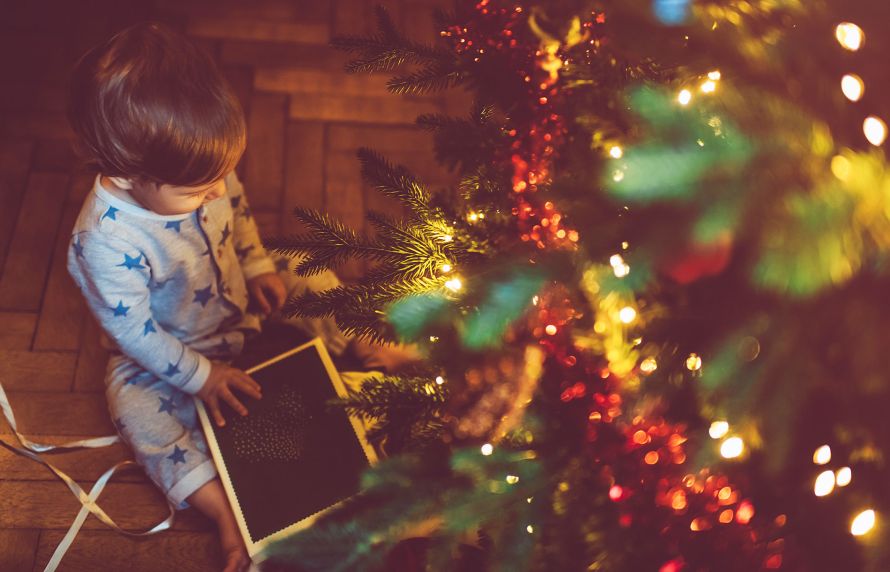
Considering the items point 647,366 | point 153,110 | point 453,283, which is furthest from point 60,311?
point 647,366

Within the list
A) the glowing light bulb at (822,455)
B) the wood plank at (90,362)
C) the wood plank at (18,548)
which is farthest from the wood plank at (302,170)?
the glowing light bulb at (822,455)

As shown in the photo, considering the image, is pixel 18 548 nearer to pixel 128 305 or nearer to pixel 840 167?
pixel 128 305

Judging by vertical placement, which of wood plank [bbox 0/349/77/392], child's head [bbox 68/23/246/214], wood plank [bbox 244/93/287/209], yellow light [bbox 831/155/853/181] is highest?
yellow light [bbox 831/155/853/181]

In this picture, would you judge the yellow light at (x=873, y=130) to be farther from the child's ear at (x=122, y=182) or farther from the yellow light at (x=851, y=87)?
the child's ear at (x=122, y=182)

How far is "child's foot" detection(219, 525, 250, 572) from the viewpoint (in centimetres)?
111

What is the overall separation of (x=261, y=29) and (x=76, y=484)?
110 cm

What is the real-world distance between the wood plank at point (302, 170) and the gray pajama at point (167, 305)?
0.22 m

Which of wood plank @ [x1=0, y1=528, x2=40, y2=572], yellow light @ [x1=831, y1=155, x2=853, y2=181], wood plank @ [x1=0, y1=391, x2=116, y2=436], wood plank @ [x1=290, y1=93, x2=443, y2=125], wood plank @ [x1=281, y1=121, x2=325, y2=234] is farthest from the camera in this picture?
wood plank @ [x1=290, y1=93, x2=443, y2=125]

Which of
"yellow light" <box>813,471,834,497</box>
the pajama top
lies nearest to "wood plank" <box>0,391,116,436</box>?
the pajama top

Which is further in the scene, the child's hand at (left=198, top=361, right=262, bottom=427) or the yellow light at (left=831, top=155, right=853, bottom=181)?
the child's hand at (left=198, top=361, right=262, bottom=427)

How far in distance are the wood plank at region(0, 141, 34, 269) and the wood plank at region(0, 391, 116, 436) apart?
0.30 metres

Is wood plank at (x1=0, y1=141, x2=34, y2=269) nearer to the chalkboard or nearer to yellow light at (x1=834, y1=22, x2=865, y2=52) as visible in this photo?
the chalkboard

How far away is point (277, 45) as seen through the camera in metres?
1.72

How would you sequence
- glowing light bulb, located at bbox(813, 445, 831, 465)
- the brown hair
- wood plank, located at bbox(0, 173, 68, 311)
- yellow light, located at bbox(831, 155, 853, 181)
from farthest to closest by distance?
1. wood plank, located at bbox(0, 173, 68, 311)
2. the brown hair
3. glowing light bulb, located at bbox(813, 445, 831, 465)
4. yellow light, located at bbox(831, 155, 853, 181)
